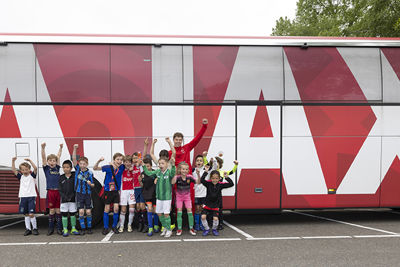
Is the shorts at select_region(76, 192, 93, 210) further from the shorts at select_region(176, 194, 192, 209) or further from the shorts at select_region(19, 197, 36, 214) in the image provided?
the shorts at select_region(176, 194, 192, 209)

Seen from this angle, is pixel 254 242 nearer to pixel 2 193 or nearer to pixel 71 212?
pixel 71 212

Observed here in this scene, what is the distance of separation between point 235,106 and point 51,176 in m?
4.01

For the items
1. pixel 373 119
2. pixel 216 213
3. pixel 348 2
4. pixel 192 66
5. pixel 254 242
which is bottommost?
pixel 254 242

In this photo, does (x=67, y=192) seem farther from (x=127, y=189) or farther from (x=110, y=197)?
(x=127, y=189)

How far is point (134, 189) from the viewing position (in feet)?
19.5

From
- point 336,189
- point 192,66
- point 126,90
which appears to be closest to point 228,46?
point 192,66

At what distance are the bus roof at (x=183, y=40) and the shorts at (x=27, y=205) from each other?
3.20m

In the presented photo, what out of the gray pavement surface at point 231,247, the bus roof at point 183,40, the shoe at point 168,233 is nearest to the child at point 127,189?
the gray pavement surface at point 231,247

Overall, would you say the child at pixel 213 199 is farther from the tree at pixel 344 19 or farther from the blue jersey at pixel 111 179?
the tree at pixel 344 19

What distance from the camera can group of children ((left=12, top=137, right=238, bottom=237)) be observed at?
5.63 metres

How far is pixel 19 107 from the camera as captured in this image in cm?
584

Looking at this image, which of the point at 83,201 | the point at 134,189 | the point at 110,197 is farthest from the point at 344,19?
the point at 83,201

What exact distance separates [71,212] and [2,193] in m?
1.52

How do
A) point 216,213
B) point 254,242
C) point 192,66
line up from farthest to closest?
point 192,66
point 216,213
point 254,242
